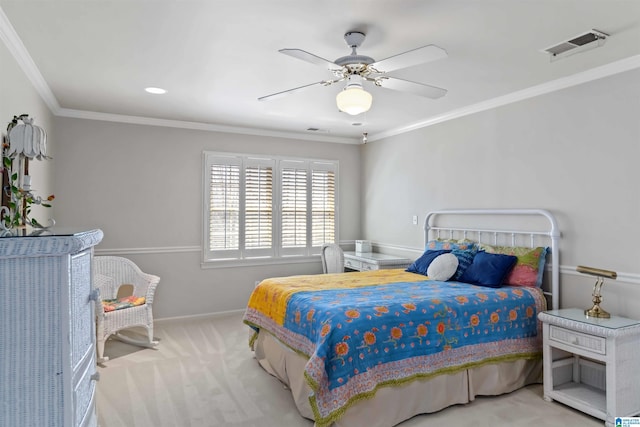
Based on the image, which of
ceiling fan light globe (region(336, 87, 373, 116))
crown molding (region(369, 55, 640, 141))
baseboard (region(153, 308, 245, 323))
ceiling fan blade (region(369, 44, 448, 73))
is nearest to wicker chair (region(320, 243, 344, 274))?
baseboard (region(153, 308, 245, 323))

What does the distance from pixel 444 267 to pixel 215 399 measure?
2.35m

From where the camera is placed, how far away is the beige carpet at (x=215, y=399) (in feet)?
9.13

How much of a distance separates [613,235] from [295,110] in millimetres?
3292

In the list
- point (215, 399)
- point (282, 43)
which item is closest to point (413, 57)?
point (282, 43)

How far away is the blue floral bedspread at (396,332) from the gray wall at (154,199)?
2.02 m

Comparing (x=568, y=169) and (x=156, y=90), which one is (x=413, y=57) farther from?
(x=156, y=90)

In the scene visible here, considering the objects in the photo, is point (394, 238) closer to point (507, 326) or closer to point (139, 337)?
point (507, 326)

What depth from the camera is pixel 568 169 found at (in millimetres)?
3562

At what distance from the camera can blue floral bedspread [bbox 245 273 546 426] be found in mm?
2514

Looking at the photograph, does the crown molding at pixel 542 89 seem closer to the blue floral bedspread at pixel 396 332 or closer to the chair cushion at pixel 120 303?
the blue floral bedspread at pixel 396 332

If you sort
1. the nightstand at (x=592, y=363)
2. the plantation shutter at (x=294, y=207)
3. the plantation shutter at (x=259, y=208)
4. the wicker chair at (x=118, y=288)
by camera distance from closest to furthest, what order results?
the nightstand at (x=592, y=363) → the wicker chair at (x=118, y=288) → the plantation shutter at (x=259, y=208) → the plantation shutter at (x=294, y=207)

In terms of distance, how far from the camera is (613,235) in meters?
3.23

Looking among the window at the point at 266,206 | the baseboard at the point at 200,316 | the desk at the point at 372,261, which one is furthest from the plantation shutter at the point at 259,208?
the desk at the point at 372,261

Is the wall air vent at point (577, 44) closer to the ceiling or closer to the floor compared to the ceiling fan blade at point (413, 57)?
closer to the ceiling
